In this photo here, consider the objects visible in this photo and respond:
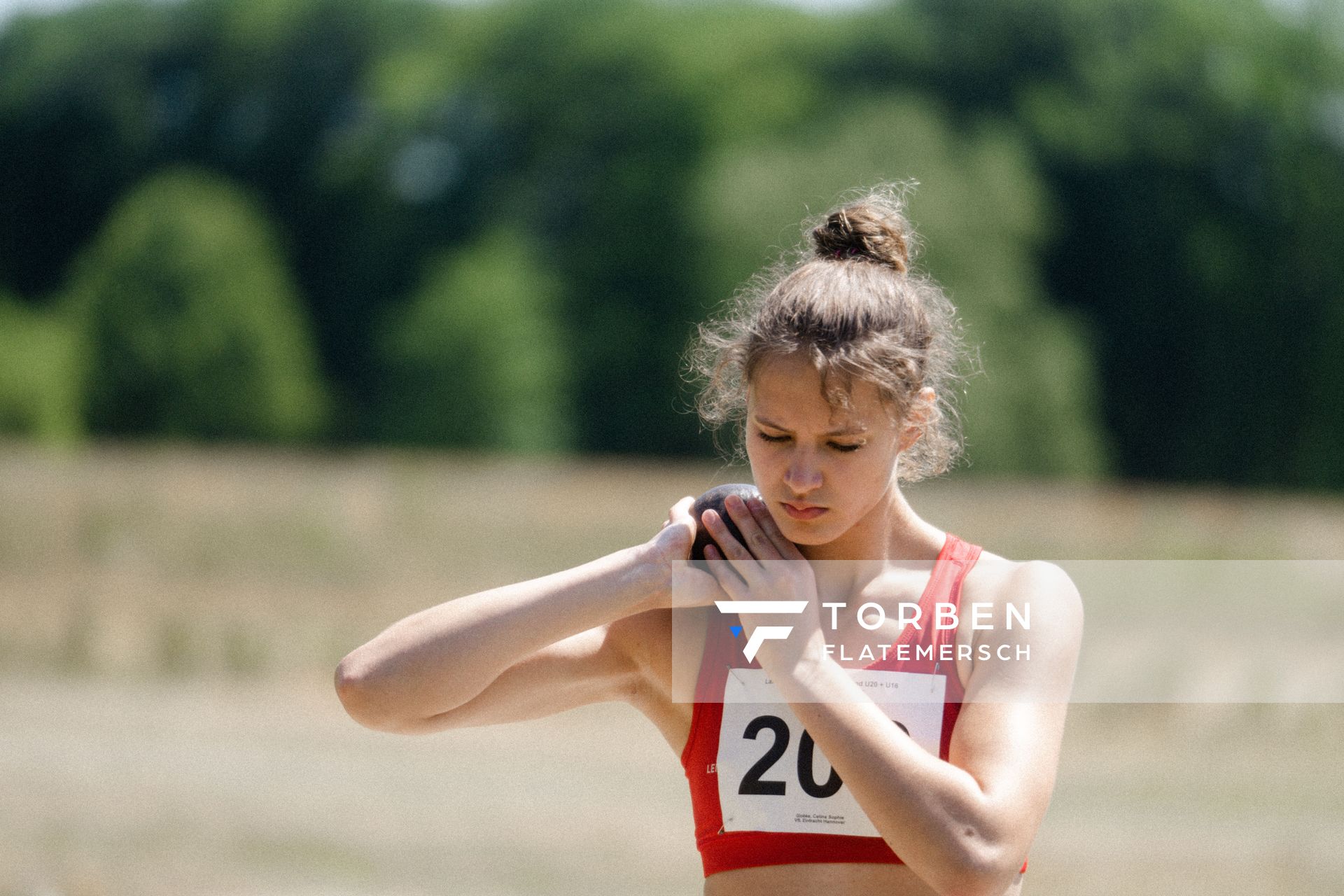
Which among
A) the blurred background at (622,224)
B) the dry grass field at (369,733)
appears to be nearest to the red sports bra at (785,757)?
the dry grass field at (369,733)

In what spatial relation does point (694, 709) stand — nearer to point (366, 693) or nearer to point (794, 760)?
point (794, 760)

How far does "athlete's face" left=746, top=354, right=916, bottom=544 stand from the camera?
2.70 m

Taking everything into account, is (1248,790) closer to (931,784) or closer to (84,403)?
(931,784)

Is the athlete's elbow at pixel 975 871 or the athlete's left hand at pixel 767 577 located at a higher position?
the athlete's left hand at pixel 767 577

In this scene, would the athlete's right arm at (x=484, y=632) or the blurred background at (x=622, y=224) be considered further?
the blurred background at (x=622, y=224)

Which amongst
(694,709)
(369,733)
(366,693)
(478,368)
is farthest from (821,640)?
(478,368)

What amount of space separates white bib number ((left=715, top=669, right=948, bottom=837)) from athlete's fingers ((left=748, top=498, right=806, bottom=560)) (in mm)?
213

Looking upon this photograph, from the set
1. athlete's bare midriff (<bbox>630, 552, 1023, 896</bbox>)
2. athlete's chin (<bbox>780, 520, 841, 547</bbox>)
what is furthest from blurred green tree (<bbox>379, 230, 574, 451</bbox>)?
athlete's chin (<bbox>780, 520, 841, 547</bbox>)

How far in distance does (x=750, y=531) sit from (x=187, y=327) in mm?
47138

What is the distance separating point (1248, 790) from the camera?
12195 millimetres

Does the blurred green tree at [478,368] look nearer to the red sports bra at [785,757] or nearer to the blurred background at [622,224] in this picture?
the blurred background at [622,224]

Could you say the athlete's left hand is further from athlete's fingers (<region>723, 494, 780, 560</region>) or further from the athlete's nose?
the athlete's nose

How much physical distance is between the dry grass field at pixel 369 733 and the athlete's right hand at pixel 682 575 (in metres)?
1.05

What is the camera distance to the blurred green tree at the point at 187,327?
4647 centimetres
